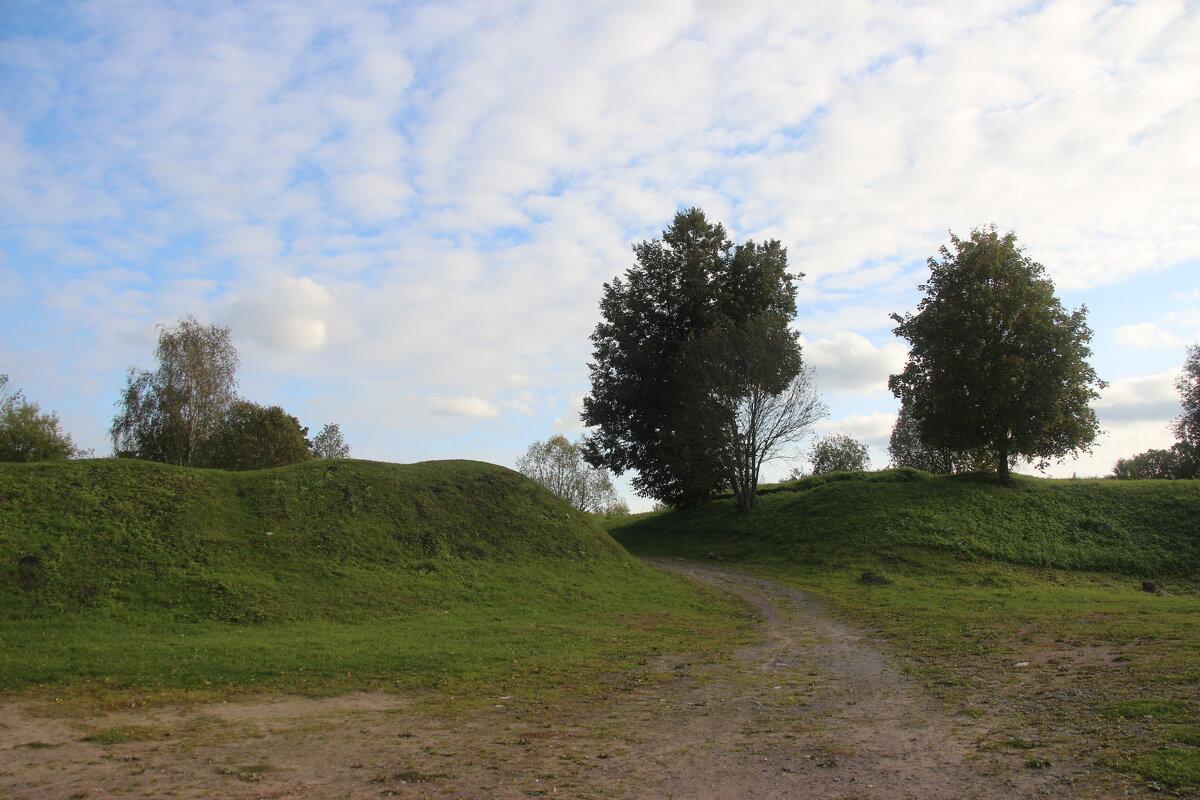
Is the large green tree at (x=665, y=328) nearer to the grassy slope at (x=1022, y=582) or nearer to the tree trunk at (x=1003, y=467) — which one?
the grassy slope at (x=1022, y=582)

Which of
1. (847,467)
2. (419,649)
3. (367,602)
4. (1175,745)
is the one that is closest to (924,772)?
(1175,745)

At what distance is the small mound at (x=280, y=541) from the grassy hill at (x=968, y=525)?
10355mm

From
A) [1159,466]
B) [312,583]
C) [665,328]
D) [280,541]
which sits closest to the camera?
[312,583]

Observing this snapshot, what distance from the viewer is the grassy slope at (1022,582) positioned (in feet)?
29.6

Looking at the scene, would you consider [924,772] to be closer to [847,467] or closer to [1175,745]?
[1175,745]

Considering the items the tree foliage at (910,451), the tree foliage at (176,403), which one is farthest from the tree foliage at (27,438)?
the tree foliage at (910,451)

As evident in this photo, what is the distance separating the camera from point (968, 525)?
32.6 m

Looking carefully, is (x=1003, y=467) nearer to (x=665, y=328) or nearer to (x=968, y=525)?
(x=968, y=525)

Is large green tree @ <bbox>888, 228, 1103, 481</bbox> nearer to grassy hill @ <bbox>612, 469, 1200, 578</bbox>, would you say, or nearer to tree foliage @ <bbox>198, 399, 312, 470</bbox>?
grassy hill @ <bbox>612, 469, 1200, 578</bbox>

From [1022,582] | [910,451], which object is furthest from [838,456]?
[1022,582]

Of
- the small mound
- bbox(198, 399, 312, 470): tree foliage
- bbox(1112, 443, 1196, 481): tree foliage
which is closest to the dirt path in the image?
the small mound

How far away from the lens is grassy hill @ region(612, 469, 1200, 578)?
29.8 meters

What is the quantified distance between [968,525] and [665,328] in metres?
21.2

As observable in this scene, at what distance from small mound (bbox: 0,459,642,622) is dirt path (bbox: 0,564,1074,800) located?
860 centimetres
